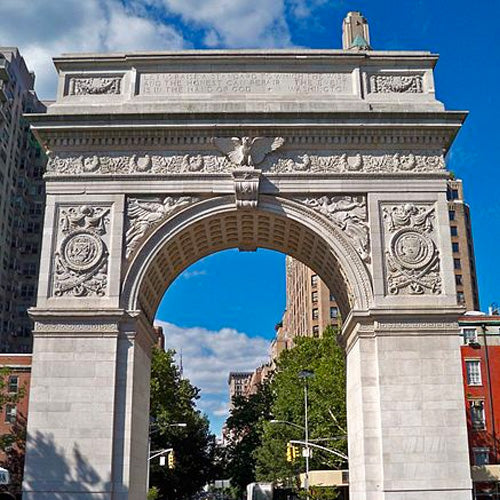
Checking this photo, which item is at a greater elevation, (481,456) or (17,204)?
(17,204)

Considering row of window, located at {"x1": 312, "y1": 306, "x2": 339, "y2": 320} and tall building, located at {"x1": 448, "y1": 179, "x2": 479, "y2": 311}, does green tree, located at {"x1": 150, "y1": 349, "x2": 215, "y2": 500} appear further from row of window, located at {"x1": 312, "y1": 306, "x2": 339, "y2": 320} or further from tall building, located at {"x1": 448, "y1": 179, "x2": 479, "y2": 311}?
tall building, located at {"x1": 448, "y1": 179, "x2": 479, "y2": 311}

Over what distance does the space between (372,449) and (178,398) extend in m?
40.3

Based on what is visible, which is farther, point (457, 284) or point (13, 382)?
point (457, 284)

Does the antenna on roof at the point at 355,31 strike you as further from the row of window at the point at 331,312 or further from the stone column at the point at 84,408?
the row of window at the point at 331,312

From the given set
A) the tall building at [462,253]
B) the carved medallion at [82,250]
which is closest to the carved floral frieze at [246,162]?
the carved medallion at [82,250]

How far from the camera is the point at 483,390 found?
46.3 m

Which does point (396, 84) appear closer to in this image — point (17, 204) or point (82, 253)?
point (82, 253)

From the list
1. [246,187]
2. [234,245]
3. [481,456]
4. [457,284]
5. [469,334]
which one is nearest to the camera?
[246,187]

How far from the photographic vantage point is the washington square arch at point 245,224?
2275cm

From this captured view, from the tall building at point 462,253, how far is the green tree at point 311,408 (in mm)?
39948

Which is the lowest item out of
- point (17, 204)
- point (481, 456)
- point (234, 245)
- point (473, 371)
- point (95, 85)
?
point (481, 456)

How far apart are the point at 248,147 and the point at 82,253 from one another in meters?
6.86

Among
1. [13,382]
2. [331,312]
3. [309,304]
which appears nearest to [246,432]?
[331,312]

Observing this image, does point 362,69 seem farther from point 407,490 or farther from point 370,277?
point 407,490
